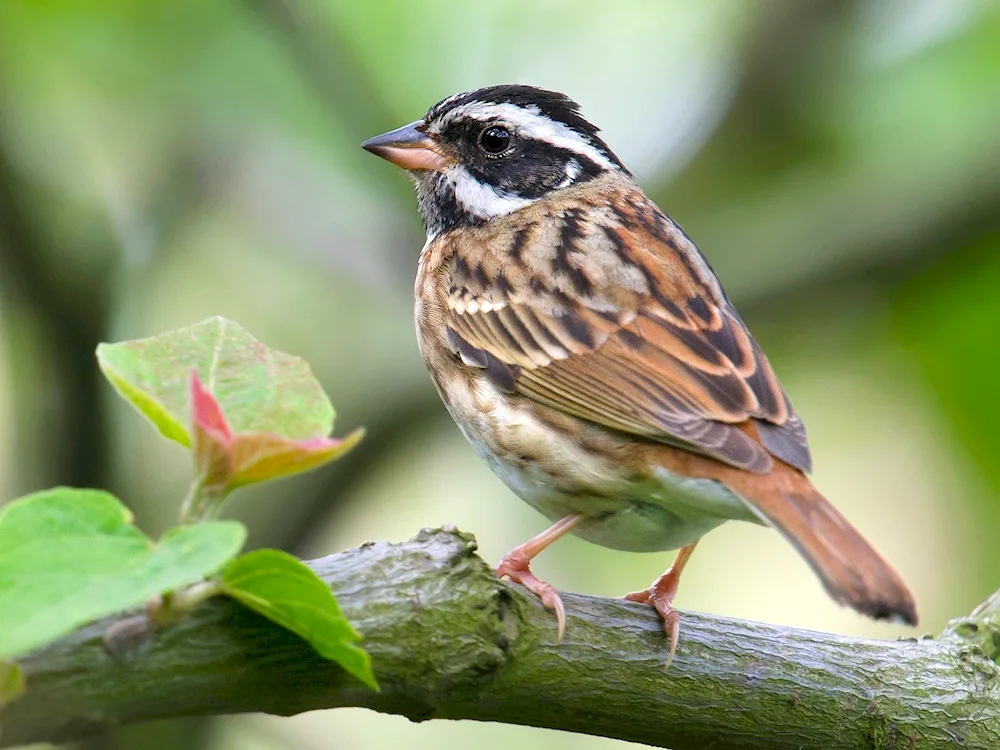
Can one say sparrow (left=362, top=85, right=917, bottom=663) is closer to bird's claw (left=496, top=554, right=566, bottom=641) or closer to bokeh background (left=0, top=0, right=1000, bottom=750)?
bird's claw (left=496, top=554, right=566, bottom=641)

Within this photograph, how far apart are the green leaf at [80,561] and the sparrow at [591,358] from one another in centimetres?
130

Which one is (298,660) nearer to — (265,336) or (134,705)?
(134,705)

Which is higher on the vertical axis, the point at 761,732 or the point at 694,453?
the point at 694,453

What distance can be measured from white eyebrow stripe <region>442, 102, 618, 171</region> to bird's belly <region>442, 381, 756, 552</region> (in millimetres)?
1217

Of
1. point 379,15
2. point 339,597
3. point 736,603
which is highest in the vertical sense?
point 379,15

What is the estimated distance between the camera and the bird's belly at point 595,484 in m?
3.31

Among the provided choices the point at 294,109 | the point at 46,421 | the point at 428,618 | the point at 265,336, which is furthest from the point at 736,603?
the point at 428,618

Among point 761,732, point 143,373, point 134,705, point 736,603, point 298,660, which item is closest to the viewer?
point 143,373

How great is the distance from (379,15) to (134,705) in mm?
4675

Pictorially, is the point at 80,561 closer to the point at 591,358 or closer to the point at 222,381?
the point at 222,381

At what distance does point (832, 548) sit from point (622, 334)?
1126 millimetres

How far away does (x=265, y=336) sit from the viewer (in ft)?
19.4

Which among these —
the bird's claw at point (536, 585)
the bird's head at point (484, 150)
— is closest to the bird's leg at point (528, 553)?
the bird's claw at point (536, 585)

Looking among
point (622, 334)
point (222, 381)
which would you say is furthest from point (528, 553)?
point (222, 381)
